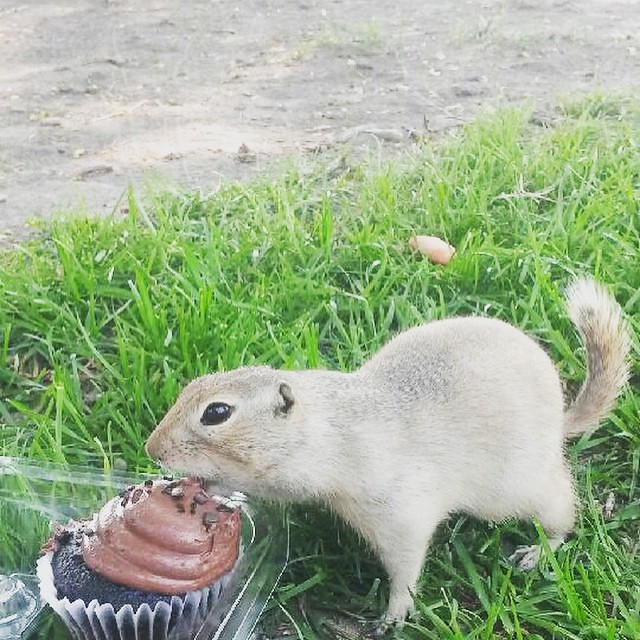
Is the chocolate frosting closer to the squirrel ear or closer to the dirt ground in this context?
the squirrel ear

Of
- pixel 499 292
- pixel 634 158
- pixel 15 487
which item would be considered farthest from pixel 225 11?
pixel 15 487

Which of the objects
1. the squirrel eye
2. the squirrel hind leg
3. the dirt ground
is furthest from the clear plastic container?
the dirt ground

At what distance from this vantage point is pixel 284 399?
2062 mm

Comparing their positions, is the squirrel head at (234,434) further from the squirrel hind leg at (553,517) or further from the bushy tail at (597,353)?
the bushy tail at (597,353)

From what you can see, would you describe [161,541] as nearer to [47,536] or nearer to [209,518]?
[209,518]

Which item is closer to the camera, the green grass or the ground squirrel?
the ground squirrel

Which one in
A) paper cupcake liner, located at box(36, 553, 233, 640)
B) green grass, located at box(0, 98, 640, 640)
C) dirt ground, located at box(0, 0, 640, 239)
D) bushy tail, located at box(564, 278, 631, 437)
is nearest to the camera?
paper cupcake liner, located at box(36, 553, 233, 640)

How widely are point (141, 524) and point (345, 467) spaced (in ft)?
1.41

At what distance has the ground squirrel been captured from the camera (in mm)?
2043

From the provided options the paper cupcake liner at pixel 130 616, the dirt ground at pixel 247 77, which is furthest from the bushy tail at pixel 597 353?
the dirt ground at pixel 247 77

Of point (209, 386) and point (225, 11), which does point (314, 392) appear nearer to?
point (209, 386)

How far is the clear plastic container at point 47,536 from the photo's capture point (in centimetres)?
200

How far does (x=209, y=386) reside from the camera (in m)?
2.08

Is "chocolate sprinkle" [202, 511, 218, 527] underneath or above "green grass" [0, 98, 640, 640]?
above
